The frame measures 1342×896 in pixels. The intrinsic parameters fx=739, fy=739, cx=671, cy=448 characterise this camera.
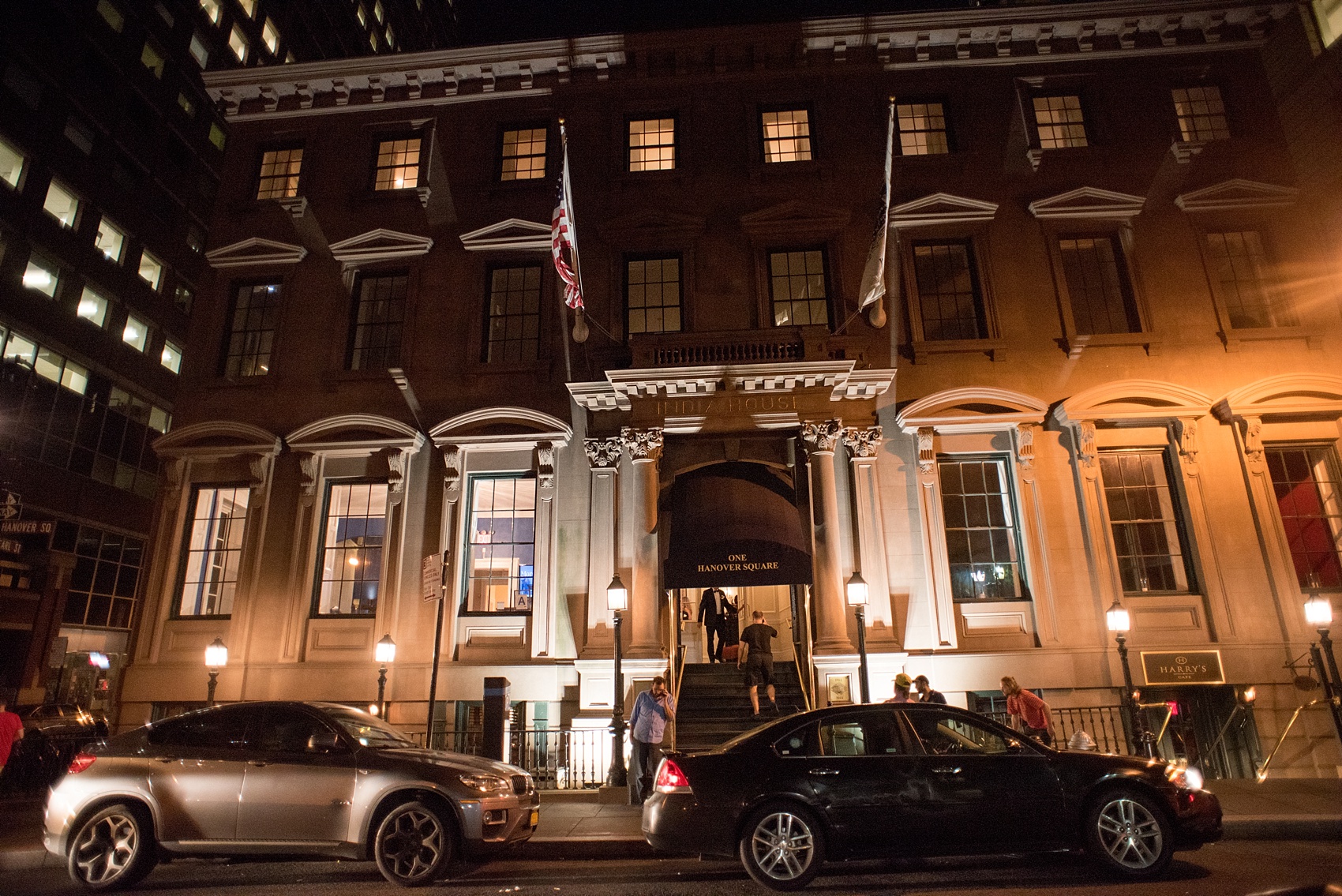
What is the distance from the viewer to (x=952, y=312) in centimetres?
1661

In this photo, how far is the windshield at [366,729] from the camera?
7.73 m

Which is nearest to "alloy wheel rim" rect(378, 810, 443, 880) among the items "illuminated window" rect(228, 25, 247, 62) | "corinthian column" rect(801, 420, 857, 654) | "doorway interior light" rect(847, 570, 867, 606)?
"doorway interior light" rect(847, 570, 867, 606)

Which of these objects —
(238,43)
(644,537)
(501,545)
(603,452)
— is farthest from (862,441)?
(238,43)

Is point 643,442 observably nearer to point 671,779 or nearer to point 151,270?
point 671,779

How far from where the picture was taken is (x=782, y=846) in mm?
6605

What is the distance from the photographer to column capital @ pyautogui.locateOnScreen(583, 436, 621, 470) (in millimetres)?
15516

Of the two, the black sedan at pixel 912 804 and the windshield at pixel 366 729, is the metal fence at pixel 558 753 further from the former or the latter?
the black sedan at pixel 912 804

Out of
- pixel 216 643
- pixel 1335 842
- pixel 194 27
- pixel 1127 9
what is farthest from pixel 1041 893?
pixel 194 27

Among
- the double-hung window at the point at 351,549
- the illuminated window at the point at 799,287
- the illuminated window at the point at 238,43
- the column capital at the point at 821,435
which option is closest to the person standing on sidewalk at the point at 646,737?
the column capital at the point at 821,435

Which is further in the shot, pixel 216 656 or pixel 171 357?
pixel 171 357

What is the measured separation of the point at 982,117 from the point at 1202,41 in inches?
221

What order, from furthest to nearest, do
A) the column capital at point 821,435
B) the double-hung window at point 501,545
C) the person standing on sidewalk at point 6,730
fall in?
the double-hung window at point 501,545 < the column capital at point 821,435 < the person standing on sidewalk at point 6,730

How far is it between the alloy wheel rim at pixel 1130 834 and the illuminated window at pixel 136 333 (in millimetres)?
39939

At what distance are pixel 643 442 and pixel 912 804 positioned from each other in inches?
382
